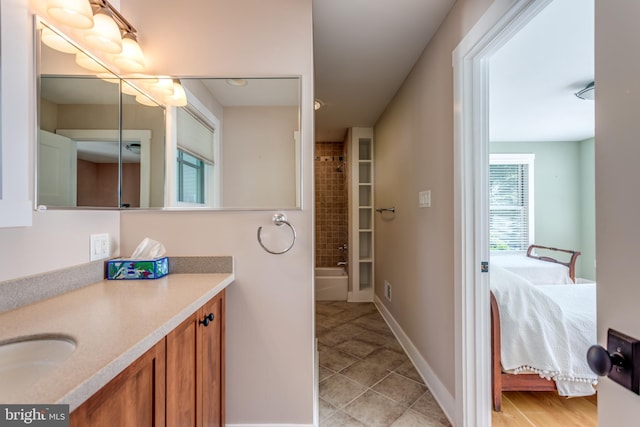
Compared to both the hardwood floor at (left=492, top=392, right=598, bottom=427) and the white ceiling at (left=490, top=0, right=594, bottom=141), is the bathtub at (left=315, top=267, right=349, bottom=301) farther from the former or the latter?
the white ceiling at (left=490, top=0, right=594, bottom=141)

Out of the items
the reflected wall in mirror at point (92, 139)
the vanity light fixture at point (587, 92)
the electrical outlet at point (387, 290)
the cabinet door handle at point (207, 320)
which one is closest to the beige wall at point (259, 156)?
the reflected wall in mirror at point (92, 139)

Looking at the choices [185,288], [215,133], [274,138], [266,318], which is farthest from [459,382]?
[215,133]

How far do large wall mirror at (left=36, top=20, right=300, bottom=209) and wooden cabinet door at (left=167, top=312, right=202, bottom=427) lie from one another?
0.67m

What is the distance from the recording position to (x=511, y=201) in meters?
4.52

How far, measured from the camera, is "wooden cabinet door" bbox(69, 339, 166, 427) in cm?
58

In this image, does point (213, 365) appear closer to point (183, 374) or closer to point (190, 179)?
point (183, 374)

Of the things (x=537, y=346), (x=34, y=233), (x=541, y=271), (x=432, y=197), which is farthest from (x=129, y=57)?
(x=541, y=271)

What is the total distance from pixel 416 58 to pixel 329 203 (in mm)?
2797

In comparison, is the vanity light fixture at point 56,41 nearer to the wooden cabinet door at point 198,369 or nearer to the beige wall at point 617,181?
the wooden cabinet door at point 198,369

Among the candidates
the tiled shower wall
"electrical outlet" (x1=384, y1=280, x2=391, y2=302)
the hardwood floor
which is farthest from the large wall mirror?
the tiled shower wall

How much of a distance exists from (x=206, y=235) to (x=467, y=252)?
139cm

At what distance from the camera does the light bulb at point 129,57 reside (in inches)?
53.4

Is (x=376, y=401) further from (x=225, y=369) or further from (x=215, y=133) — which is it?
(x=215, y=133)

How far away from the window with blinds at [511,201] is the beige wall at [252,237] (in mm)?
4273
